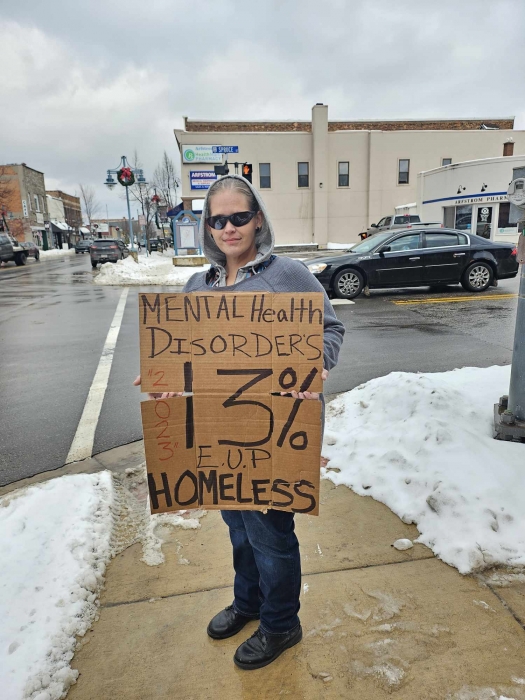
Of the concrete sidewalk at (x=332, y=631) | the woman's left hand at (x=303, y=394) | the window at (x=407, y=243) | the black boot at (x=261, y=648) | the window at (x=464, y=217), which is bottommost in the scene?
the concrete sidewalk at (x=332, y=631)

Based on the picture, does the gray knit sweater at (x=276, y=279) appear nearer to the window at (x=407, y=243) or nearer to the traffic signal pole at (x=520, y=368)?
the traffic signal pole at (x=520, y=368)

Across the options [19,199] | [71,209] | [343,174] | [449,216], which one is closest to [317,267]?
[449,216]

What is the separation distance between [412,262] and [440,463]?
30.0 feet

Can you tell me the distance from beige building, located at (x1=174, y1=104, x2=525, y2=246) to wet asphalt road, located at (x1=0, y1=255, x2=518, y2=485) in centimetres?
2178

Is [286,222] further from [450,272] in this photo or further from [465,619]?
[465,619]

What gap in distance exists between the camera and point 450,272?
38.3ft

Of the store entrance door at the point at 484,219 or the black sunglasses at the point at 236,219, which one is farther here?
the store entrance door at the point at 484,219

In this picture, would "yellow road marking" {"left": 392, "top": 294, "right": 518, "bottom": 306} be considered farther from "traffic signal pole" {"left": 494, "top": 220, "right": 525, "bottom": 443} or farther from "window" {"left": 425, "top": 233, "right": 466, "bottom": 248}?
"traffic signal pole" {"left": 494, "top": 220, "right": 525, "bottom": 443}

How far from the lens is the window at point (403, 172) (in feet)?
109

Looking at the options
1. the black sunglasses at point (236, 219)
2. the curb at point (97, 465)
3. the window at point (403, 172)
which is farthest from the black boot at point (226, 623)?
the window at point (403, 172)

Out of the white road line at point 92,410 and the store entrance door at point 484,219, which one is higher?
the store entrance door at point 484,219

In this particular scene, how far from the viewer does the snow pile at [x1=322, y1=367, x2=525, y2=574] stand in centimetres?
260

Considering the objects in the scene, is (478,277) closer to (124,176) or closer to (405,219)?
(405,219)

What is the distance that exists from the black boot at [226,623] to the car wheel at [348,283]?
32.3 ft
